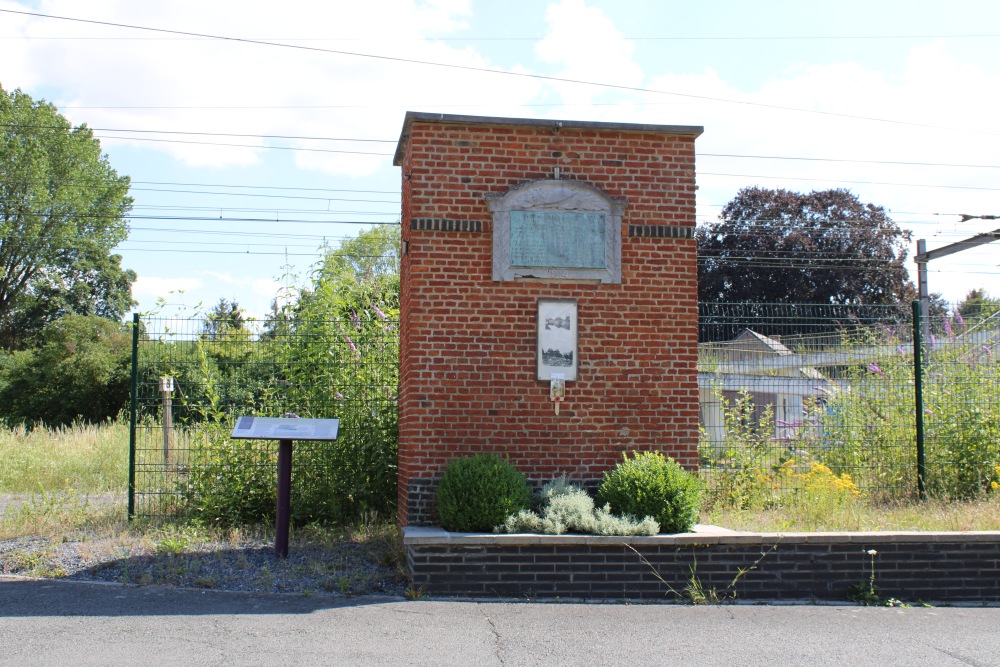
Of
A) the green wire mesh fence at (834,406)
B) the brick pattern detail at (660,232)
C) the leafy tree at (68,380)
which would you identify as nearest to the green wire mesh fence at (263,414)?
the brick pattern detail at (660,232)

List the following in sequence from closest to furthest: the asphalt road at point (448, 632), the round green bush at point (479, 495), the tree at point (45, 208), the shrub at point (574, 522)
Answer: the asphalt road at point (448, 632), the shrub at point (574, 522), the round green bush at point (479, 495), the tree at point (45, 208)

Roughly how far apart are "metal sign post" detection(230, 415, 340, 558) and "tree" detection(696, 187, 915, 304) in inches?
1273

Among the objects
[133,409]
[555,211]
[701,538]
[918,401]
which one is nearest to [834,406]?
[918,401]

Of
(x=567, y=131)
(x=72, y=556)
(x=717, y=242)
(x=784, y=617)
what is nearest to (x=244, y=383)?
(x=72, y=556)

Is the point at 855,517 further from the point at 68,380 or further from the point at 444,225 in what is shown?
the point at 68,380

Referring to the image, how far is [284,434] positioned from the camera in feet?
25.8

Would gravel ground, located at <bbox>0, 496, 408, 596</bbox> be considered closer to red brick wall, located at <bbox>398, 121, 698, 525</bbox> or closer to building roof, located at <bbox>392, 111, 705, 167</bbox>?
red brick wall, located at <bbox>398, 121, 698, 525</bbox>

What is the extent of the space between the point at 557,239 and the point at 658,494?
2646mm

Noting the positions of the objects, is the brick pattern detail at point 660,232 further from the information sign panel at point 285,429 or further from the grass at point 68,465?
the grass at point 68,465

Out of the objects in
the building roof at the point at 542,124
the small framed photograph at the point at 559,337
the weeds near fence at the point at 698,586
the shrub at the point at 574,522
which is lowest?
the weeds near fence at the point at 698,586

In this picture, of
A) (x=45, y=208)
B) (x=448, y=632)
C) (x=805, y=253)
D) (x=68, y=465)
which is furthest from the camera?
(x=805, y=253)

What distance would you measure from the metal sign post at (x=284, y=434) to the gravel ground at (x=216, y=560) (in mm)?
272

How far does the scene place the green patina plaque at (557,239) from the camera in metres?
8.44

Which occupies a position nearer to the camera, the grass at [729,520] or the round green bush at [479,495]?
the round green bush at [479,495]
